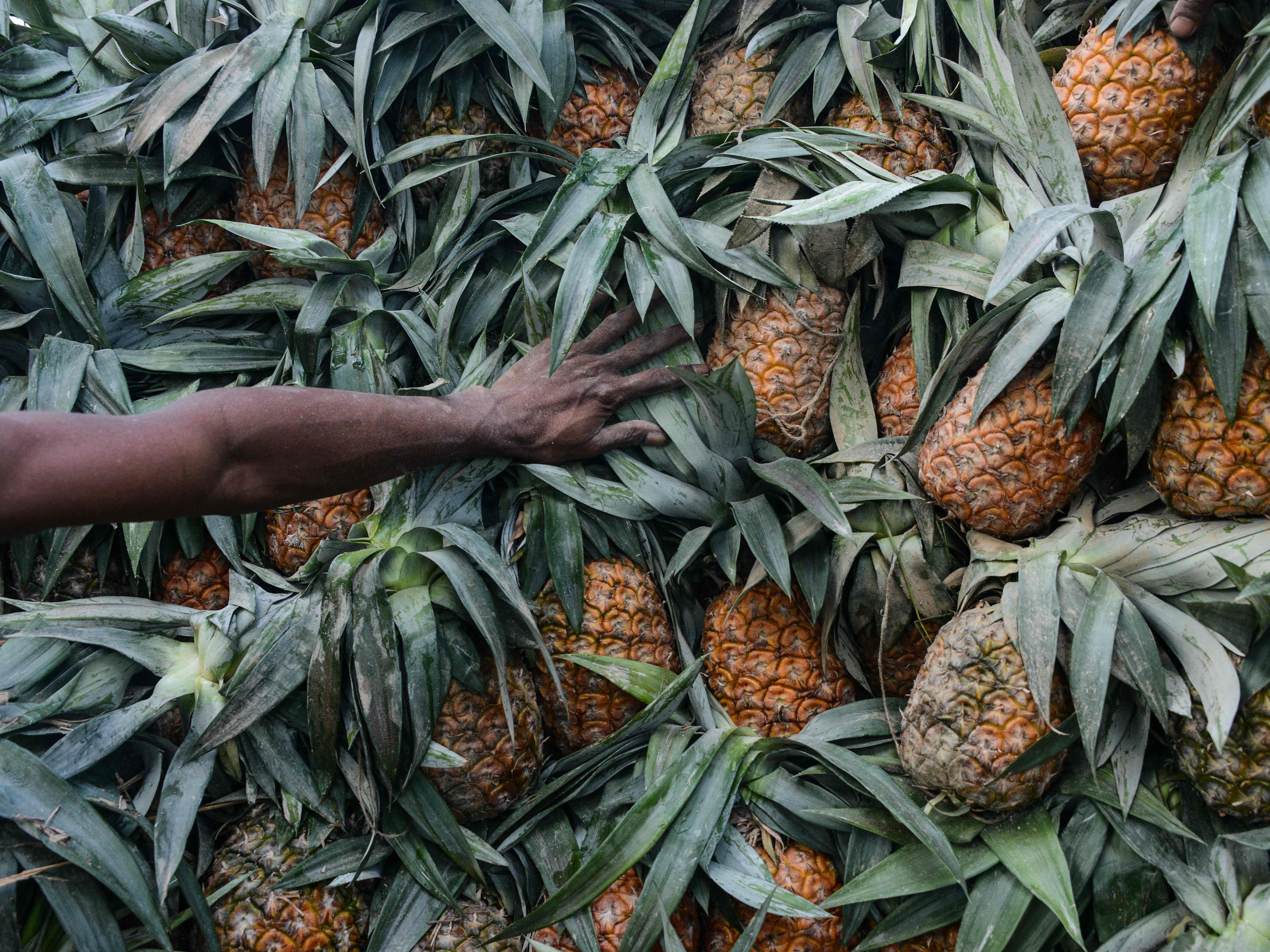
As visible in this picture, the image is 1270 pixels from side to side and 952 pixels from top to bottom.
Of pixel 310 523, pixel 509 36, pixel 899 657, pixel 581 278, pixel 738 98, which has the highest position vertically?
pixel 509 36

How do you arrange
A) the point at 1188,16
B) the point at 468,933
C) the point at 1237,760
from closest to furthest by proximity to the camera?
1. the point at 1237,760
2. the point at 1188,16
3. the point at 468,933

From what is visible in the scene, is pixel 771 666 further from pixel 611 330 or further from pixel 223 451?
pixel 223 451

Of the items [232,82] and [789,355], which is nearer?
[789,355]

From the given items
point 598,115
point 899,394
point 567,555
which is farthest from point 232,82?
point 899,394

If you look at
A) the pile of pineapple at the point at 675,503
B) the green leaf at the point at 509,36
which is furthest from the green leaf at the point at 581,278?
A: the green leaf at the point at 509,36

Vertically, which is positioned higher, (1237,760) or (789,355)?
(789,355)

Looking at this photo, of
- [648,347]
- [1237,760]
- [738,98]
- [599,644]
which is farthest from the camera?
[738,98]

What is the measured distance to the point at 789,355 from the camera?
6.92ft

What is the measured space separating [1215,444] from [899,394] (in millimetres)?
613

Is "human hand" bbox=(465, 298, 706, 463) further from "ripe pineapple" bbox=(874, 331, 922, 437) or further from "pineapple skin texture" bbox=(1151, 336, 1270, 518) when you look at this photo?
"pineapple skin texture" bbox=(1151, 336, 1270, 518)

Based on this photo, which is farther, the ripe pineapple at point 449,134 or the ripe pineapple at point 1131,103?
the ripe pineapple at point 449,134

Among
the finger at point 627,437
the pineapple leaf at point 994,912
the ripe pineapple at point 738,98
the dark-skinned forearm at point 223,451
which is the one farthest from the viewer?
the ripe pineapple at point 738,98

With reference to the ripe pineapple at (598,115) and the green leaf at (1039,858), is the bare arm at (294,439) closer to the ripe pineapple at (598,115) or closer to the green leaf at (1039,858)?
the ripe pineapple at (598,115)

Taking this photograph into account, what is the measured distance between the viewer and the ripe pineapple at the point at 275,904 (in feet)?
6.10
